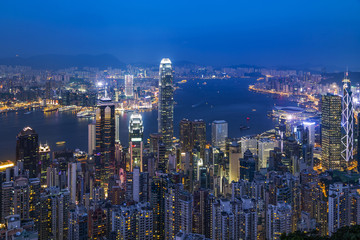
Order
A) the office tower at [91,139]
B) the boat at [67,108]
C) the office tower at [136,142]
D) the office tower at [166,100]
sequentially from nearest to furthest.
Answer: the office tower at [136,142]
the office tower at [91,139]
the office tower at [166,100]
the boat at [67,108]

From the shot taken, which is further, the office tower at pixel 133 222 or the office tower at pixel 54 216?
the office tower at pixel 54 216

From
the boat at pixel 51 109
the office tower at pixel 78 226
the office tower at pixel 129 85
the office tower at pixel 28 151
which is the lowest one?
the office tower at pixel 78 226

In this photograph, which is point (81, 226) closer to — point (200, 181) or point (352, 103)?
point (200, 181)

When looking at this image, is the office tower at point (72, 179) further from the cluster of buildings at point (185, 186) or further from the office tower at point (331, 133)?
the office tower at point (331, 133)

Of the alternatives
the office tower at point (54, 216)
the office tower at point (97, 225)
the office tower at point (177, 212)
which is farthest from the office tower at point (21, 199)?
the office tower at point (177, 212)

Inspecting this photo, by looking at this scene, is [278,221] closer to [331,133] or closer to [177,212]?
[177,212]

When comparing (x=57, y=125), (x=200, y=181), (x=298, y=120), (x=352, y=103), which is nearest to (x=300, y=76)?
(x=298, y=120)

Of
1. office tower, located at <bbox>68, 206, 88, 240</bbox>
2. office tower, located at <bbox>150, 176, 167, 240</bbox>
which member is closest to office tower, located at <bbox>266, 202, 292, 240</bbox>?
office tower, located at <bbox>150, 176, 167, 240</bbox>
